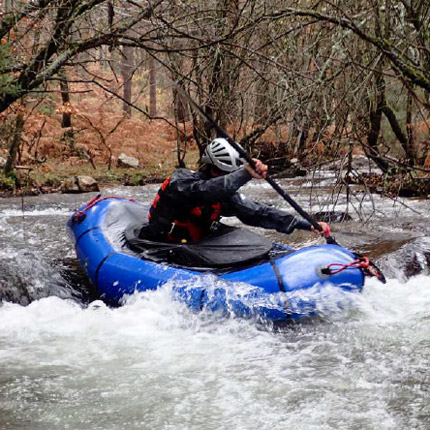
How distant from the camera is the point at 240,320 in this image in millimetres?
4176

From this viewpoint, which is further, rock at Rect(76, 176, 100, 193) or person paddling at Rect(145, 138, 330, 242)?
rock at Rect(76, 176, 100, 193)

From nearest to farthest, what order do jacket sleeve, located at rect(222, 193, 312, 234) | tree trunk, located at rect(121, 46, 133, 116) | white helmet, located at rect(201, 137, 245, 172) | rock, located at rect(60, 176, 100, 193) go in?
white helmet, located at rect(201, 137, 245, 172), tree trunk, located at rect(121, 46, 133, 116), jacket sleeve, located at rect(222, 193, 312, 234), rock, located at rect(60, 176, 100, 193)

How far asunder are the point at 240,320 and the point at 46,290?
1770mm

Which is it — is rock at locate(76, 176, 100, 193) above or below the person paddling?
below

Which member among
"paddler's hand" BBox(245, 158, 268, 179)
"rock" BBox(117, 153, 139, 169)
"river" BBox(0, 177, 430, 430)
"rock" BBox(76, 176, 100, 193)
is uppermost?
"paddler's hand" BBox(245, 158, 268, 179)

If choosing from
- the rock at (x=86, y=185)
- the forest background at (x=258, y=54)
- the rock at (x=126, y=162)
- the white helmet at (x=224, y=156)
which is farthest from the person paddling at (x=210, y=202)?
the rock at (x=126, y=162)

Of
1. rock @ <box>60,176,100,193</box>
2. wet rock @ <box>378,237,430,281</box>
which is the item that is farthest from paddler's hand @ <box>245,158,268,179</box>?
rock @ <box>60,176,100,193</box>

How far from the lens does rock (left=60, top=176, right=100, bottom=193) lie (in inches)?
401

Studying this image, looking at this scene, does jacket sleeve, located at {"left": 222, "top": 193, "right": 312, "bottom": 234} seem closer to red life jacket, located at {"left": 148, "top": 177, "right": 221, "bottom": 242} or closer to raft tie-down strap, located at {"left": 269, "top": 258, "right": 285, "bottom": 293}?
red life jacket, located at {"left": 148, "top": 177, "right": 221, "bottom": 242}

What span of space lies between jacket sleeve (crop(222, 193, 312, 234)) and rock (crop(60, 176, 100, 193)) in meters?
5.84

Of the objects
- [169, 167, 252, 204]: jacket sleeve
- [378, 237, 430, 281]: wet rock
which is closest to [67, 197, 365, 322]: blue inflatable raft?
[169, 167, 252, 204]: jacket sleeve

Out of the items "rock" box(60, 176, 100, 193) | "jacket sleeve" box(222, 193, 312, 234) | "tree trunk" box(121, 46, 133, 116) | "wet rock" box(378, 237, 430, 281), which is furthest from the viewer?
"rock" box(60, 176, 100, 193)

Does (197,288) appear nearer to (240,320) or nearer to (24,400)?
(240,320)

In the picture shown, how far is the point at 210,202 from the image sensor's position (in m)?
4.45
